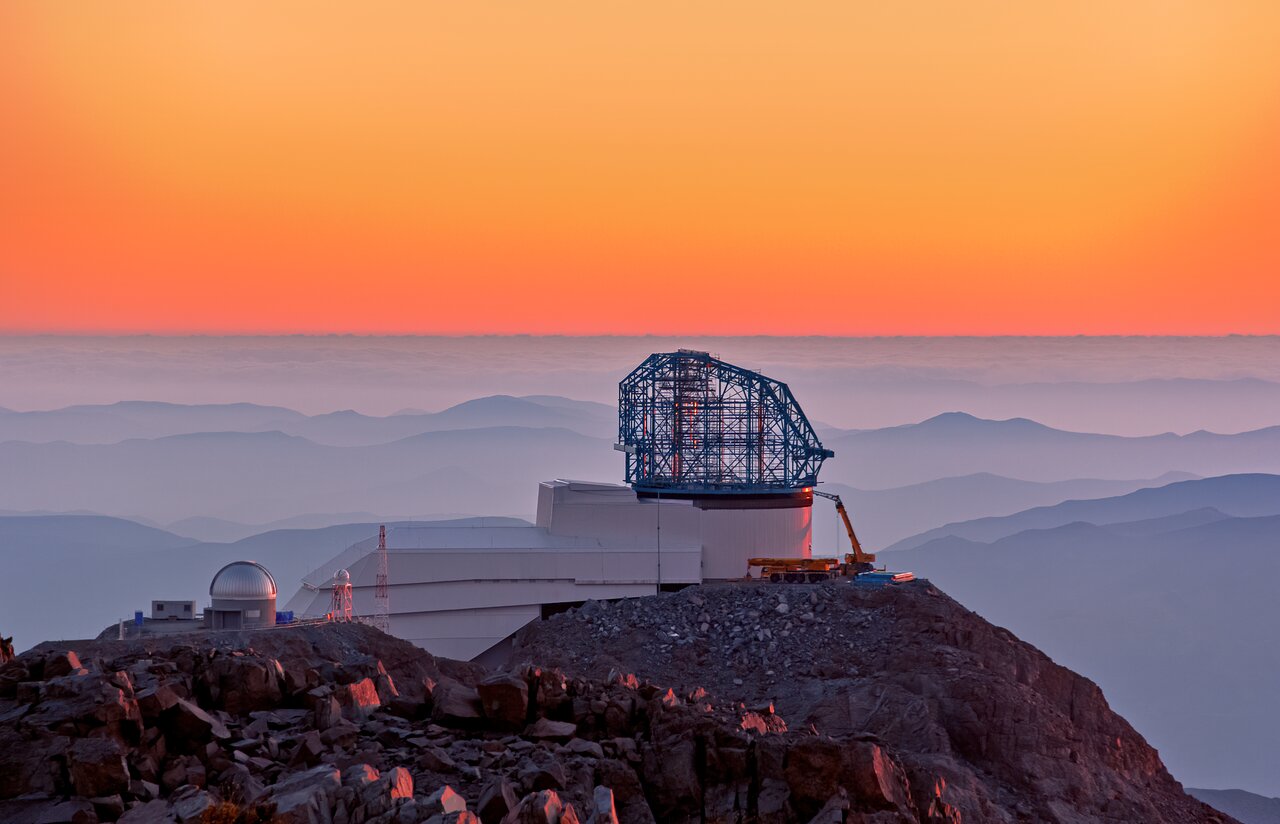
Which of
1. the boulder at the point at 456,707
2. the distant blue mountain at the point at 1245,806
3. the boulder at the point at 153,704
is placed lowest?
the distant blue mountain at the point at 1245,806

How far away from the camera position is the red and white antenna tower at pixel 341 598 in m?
62.6

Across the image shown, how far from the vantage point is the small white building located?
66750mm

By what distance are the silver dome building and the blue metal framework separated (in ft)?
80.2

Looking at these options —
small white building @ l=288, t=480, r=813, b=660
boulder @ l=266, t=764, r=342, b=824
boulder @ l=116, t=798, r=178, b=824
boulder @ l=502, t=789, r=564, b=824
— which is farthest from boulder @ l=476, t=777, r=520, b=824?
small white building @ l=288, t=480, r=813, b=660

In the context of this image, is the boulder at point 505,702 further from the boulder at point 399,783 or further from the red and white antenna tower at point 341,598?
the red and white antenna tower at point 341,598

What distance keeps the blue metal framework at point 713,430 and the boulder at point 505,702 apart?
148 feet

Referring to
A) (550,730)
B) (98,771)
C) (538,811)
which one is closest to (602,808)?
(538,811)

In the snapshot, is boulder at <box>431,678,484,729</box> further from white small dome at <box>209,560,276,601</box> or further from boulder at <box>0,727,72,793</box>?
white small dome at <box>209,560,276,601</box>

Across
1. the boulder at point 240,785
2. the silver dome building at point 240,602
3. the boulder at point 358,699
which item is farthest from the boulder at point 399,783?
the silver dome building at point 240,602

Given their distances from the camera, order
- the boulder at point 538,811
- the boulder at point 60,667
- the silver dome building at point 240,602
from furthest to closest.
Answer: the silver dome building at point 240,602 < the boulder at point 60,667 < the boulder at point 538,811

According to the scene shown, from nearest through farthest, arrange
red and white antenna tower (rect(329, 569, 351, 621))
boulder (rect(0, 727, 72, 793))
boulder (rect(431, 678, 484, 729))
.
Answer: boulder (rect(0, 727, 72, 793)), boulder (rect(431, 678, 484, 729)), red and white antenna tower (rect(329, 569, 351, 621))

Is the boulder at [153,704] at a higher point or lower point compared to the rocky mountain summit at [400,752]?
higher

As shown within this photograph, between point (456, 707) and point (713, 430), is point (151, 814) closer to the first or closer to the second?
point (456, 707)

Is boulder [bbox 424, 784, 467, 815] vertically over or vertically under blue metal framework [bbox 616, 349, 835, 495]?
under
